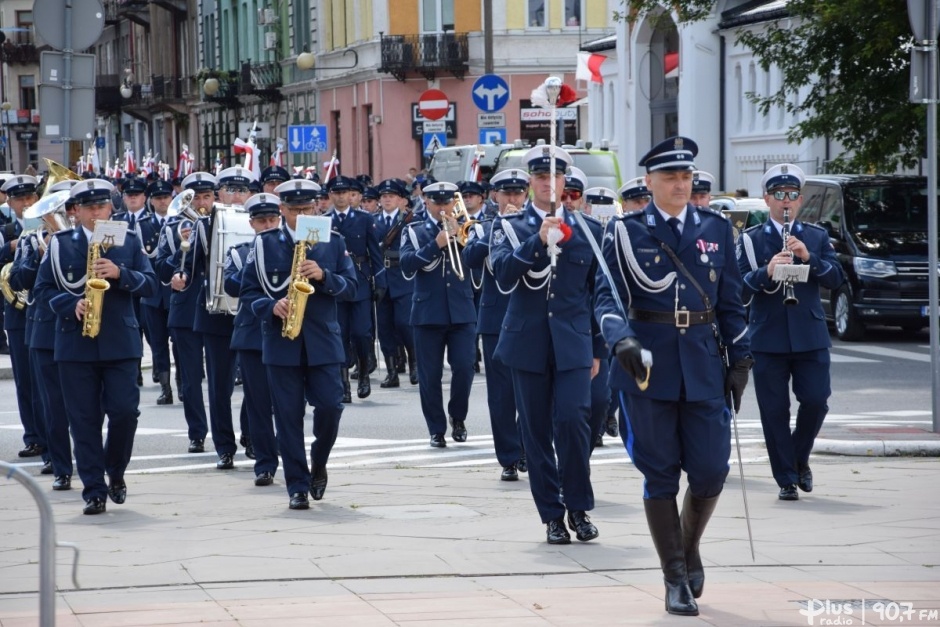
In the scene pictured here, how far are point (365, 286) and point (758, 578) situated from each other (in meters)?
10.4

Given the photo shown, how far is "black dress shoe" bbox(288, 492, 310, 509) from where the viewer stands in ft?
35.5

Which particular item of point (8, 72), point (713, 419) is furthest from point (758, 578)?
point (8, 72)

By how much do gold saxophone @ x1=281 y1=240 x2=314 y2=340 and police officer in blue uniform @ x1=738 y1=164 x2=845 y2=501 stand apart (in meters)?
2.70

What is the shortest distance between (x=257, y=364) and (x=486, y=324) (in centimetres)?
158

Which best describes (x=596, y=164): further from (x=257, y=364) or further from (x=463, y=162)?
(x=257, y=364)

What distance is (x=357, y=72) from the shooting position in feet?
184

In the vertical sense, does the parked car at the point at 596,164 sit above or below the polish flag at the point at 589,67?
below

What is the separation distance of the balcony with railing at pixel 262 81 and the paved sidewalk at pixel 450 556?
179ft

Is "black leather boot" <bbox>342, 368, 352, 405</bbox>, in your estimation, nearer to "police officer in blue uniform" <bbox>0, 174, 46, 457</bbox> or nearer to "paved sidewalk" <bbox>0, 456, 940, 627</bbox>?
"police officer in blue uniform" <bbox>0, 174, 46, 457</bbox>

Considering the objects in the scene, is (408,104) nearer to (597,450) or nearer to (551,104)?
(597,450)

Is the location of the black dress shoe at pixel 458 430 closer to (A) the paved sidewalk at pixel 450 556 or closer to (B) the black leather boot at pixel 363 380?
(A) the paved sidewalk at pixel 450 556

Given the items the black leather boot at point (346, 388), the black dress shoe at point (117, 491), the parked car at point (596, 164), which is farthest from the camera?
the parked car at point (596, 164)

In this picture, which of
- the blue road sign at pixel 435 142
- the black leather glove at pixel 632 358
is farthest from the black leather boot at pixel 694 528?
the blue road sign at pixel 435 142

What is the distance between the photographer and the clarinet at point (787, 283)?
10930mm
